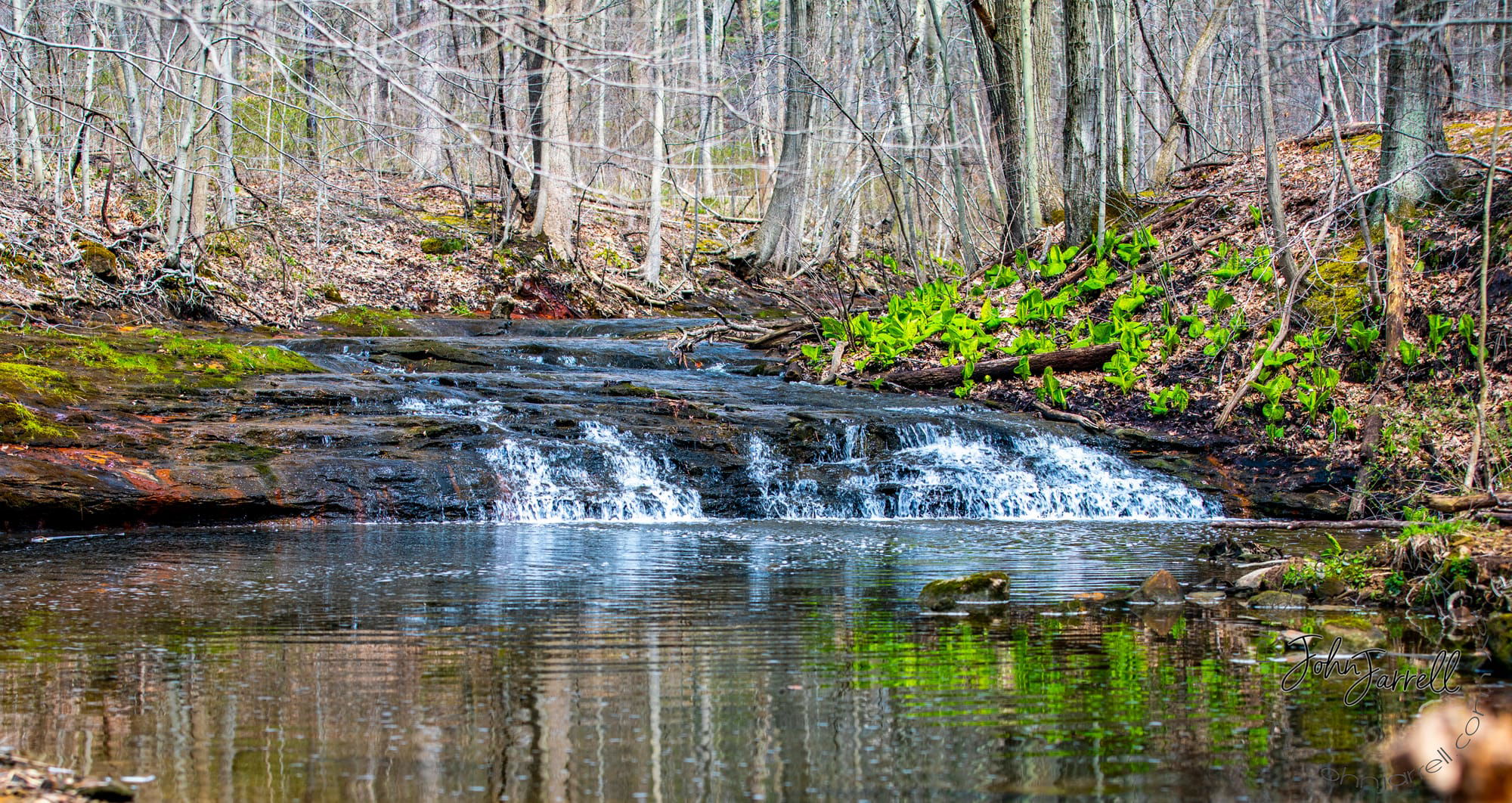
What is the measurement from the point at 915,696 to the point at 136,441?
8.06 meters

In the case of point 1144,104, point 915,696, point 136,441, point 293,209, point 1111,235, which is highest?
point 1144,104

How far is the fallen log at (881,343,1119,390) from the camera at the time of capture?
13586mm

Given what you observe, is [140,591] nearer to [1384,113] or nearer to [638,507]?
[638,507]

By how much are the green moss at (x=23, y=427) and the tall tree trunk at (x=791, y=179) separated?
47.5ft

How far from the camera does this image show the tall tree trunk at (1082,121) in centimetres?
1524

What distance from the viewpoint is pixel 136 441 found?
31.4 feet

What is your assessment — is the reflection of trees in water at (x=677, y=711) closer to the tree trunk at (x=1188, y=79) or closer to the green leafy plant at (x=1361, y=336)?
the green leafy plant at (x=1361, y=336)

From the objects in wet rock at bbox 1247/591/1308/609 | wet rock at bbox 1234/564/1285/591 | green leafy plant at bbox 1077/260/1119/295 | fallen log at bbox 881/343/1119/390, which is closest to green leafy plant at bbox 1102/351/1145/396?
fallen log at bbox 881/343/1119/390

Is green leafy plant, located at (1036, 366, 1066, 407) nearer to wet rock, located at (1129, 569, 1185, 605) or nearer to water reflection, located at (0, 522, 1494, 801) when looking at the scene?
water reflection, located at (0, 522, 1494, 801)

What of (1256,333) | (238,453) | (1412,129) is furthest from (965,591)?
(1412,129)

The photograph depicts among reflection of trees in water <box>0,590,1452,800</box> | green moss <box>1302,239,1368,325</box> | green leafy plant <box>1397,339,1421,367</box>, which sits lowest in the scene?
reflection of trees in water <box>0,590,1452,800</box>

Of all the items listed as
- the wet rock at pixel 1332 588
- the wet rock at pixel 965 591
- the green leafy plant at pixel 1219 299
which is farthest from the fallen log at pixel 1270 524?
the wet rock at pixel 965 591

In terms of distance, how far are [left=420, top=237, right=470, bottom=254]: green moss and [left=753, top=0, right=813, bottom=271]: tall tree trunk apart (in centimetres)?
619

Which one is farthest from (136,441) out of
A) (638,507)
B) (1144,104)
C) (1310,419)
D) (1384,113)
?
(1144,104)
